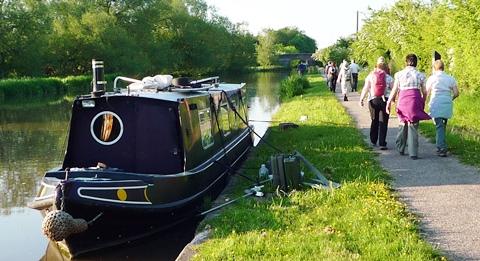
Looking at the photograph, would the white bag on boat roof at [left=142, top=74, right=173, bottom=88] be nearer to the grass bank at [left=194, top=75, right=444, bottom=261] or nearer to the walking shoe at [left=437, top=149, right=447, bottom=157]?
the grass bank at [left=194, top=75, right=444, bottom=261]

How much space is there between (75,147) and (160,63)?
1810 inches

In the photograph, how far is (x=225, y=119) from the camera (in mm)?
10383

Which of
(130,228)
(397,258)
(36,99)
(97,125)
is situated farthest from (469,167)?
(36,99)

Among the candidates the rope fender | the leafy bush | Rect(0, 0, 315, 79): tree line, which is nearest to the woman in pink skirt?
the rope fender

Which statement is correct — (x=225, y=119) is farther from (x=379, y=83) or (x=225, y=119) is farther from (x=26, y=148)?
(x=26, y=148)

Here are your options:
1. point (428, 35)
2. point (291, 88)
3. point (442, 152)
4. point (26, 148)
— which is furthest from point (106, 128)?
point (291, 88)

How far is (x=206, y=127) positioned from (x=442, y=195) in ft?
12.6

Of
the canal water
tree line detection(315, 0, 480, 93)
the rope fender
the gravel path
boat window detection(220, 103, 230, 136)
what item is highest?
tree line detection(315, 0, 480, 93)

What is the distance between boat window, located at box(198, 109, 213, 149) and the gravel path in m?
2.79

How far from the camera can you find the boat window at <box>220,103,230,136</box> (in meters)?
10.1

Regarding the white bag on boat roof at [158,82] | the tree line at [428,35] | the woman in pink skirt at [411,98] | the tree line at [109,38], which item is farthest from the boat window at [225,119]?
the tree line at [109,38]

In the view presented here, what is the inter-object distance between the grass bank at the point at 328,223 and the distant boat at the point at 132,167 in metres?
0.67

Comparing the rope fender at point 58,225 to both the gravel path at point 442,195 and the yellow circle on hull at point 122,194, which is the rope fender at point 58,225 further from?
the gravel path at point 442,195

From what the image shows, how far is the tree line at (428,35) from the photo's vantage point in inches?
501
